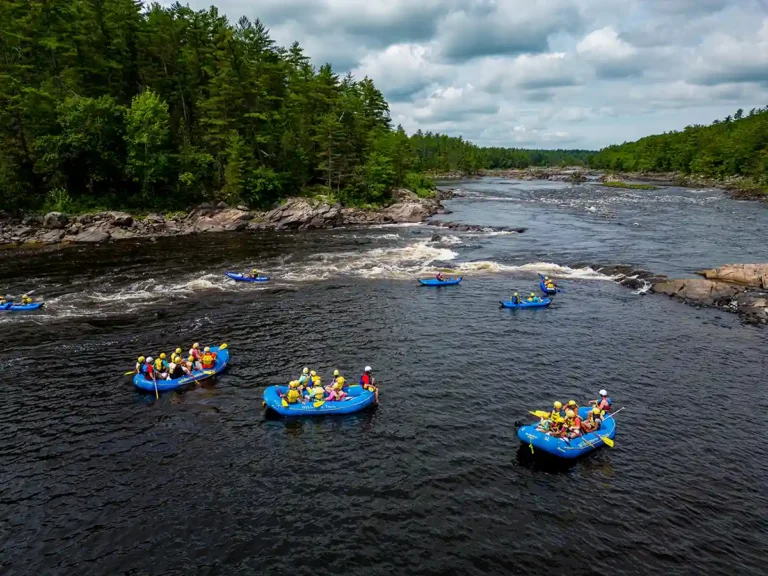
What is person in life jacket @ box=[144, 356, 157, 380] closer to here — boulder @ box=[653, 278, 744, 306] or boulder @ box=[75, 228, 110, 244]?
boulder @ box=[653, 278, 744, 306]

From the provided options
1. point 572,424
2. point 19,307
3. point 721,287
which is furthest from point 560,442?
point 19,307

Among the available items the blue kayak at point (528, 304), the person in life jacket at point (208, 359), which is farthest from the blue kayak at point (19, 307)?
the blue kayak at point (528, 304)

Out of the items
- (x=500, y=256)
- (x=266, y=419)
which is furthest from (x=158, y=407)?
(x=500, y=256)

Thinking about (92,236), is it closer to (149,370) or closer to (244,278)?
(244,278)

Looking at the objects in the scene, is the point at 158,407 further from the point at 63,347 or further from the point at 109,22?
the point at 109,22

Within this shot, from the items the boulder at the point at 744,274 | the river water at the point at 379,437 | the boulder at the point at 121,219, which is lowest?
the river water at the point at 379,437

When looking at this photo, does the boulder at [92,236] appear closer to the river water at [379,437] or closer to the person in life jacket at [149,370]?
the river water at [379,437]
